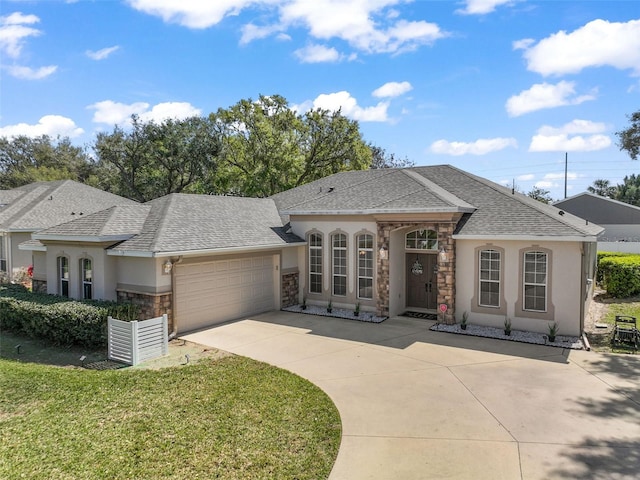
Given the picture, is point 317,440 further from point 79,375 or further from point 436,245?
point 436,245

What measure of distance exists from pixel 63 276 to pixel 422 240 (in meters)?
12.5

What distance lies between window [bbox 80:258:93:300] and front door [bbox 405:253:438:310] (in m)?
10.8

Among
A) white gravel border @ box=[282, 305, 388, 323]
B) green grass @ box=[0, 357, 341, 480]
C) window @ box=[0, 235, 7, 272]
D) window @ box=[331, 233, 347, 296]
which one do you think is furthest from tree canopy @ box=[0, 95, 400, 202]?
green grass @ box=[0, 357, 341, 480]

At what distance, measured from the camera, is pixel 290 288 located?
53.1 feet

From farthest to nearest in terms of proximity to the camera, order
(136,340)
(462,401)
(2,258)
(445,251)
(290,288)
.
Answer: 1. (2,258)
2. (290,288)
3. (445,251)
4. (136,340)
5. (462,401)

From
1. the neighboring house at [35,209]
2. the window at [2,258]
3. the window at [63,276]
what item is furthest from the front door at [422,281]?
the window at [2,258]

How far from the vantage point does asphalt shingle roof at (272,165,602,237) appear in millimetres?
12219

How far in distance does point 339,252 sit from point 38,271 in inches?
475

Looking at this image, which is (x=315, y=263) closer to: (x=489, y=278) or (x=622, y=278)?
(x=489, y=278)

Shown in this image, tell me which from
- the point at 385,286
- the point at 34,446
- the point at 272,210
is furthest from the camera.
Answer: the point at 272,210

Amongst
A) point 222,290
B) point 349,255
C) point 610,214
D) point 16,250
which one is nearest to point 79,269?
point 222,290

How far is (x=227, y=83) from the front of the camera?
68.7ft

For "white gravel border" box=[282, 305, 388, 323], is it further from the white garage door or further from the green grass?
the green grass

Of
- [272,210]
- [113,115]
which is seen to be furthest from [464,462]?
[113,115]
